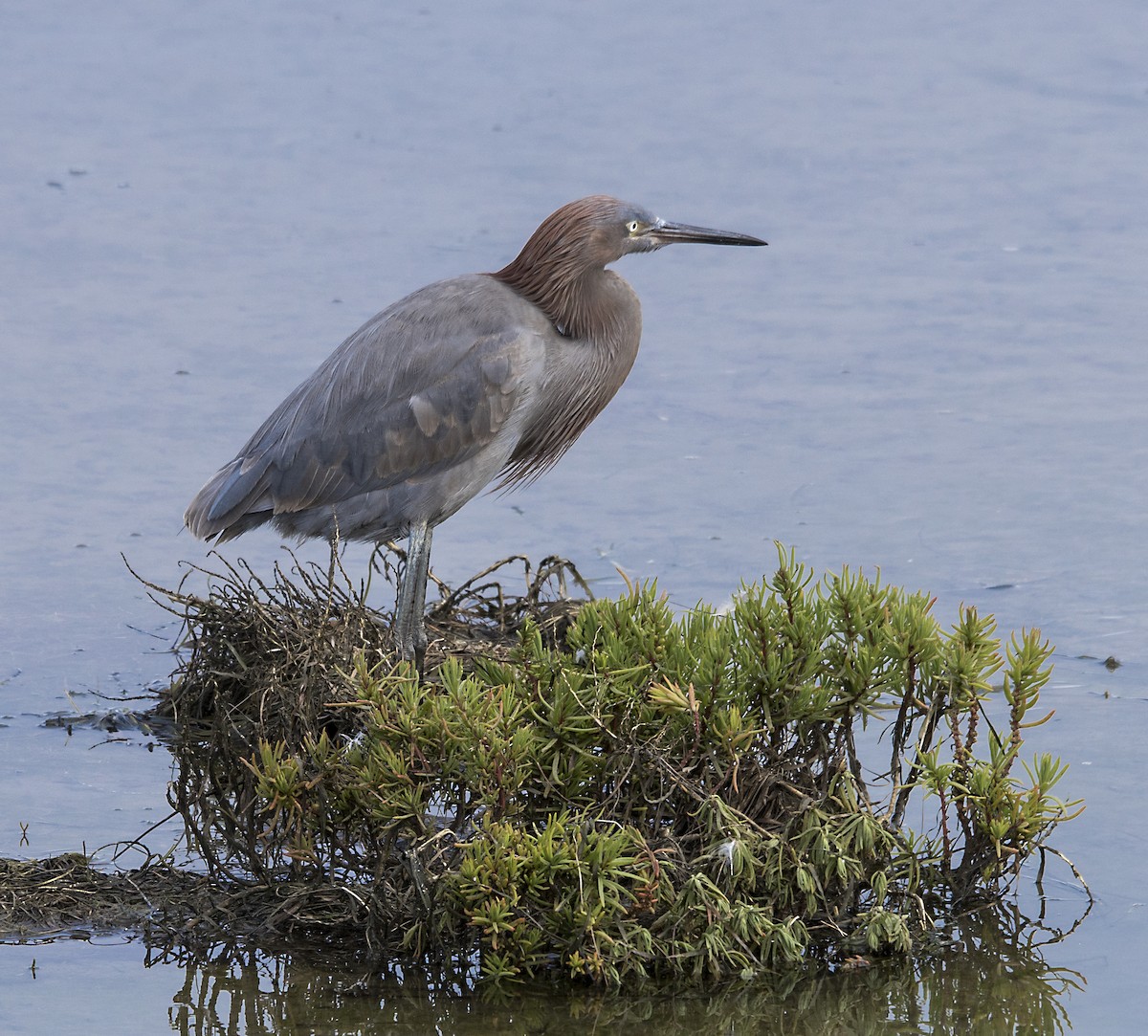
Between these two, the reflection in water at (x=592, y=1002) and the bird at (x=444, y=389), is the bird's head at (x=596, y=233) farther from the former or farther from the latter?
the reflection in water at (x=592, y=1002)

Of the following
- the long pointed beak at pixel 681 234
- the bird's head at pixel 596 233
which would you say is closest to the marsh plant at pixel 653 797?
the bird's head at pixel 596 233

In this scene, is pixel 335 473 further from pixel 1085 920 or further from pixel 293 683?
pixel 1085 920

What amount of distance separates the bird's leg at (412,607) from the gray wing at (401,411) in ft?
1.02

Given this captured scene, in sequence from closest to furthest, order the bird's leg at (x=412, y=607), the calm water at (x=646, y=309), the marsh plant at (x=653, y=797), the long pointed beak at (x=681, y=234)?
the marsh plant at (x=653, y=797) → the bird's leg at (x=412, y=607) → the calm water at (x=646, y=309) → the long pointed beak at (x=681, y=234)

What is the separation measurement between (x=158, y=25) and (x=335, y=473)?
27.1ft

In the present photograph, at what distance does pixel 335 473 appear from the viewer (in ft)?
21.7

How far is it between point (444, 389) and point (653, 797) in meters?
2.00

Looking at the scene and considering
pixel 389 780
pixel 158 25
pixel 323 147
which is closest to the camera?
pixel 389 780

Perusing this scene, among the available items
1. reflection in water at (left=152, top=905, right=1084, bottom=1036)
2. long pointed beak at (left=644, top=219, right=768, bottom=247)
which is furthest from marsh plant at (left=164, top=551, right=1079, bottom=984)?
long pointed beak at (left=644, top=219, right=768, bottom=247)

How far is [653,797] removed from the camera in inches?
193

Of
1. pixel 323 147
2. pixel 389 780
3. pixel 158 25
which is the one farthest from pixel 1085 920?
pixel 158 25

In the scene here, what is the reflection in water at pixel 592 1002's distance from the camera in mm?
4836

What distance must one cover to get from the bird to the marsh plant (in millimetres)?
1464

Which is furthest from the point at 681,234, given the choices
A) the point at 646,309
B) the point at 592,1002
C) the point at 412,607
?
the point at 646,309
